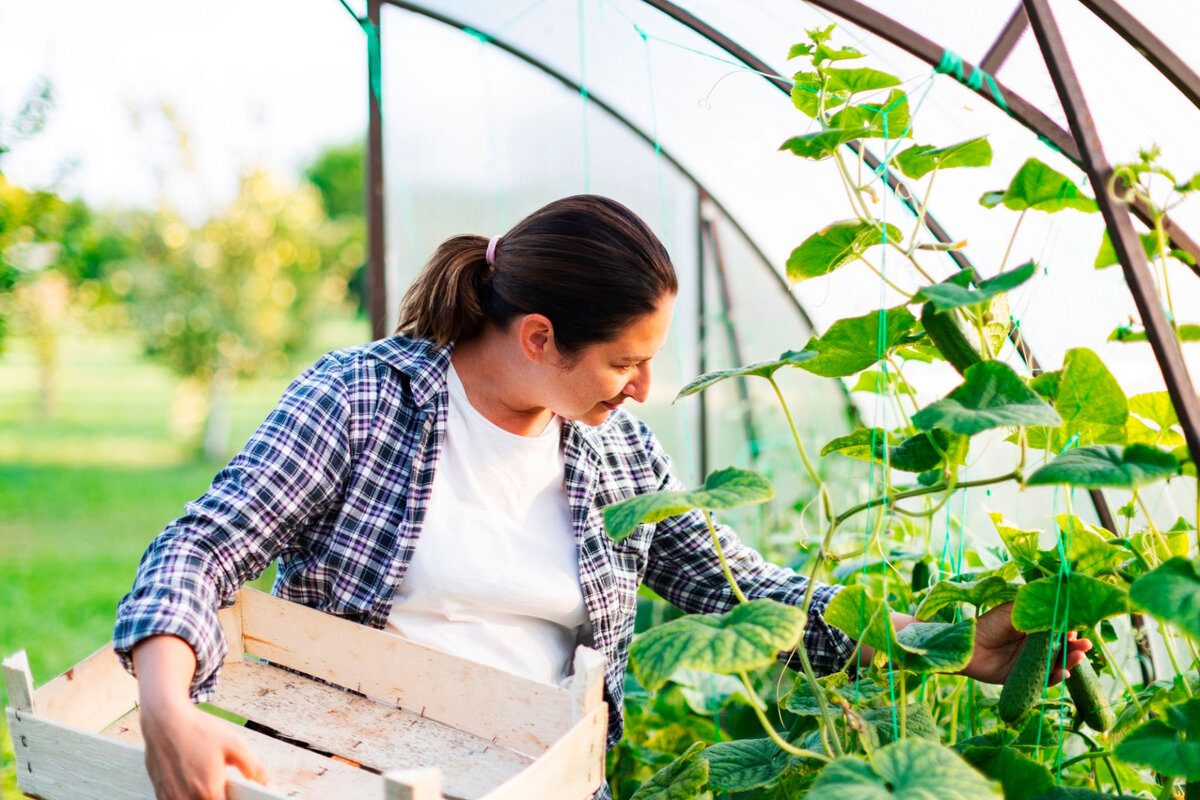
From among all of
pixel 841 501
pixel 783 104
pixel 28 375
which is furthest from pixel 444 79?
pixel 28 375

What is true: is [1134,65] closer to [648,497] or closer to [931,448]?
[931,448]

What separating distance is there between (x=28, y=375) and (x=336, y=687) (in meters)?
10.9

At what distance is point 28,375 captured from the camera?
10.8 meters

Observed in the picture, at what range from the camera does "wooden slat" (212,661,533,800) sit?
1.23 meters

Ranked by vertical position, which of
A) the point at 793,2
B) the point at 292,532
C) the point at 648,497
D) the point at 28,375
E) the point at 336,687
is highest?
the point at 793,2

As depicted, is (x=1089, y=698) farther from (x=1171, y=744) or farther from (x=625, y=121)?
(x=625, y=121)

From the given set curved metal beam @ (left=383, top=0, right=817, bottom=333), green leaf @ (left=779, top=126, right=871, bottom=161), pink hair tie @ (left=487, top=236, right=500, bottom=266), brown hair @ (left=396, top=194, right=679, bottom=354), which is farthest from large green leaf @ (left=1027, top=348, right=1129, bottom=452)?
curved metal beam @ (left=383, top=0, right=817, bottom=333)

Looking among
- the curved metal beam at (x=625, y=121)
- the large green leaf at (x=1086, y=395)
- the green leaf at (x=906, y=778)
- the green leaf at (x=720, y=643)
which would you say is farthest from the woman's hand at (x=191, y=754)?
the curved metal beam at (x=625, y=121)

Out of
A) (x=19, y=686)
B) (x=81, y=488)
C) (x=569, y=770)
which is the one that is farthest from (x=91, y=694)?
(x=81, y=488)

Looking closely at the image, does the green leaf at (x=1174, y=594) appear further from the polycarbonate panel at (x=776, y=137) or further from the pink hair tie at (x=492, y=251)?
the pink hair tie at (x=492, y=251)

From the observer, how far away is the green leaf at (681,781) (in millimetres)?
1147

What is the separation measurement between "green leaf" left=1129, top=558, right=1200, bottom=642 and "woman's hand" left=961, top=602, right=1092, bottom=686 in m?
0.33

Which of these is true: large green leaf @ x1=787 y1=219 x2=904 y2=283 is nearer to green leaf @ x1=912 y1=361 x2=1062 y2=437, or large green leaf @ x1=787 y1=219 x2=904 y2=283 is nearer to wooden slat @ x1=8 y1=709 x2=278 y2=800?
green leaf @ x1=912 y1=361 x2=1062 y2=437

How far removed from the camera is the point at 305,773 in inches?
49.8
